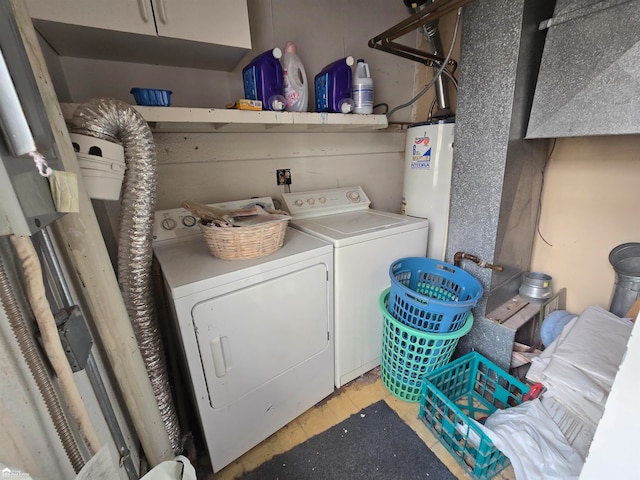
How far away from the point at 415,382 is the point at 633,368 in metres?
1.11

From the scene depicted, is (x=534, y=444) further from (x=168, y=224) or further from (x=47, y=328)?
(x=168, y=224)

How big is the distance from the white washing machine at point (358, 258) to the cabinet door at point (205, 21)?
2.80 ft

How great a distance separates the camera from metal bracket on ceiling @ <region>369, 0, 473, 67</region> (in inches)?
43.8

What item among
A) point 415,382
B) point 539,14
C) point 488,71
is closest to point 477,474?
point 415,382

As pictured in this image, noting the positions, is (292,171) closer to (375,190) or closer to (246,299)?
(375,190)

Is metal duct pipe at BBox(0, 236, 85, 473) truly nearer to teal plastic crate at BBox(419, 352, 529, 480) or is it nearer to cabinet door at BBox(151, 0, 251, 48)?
cabinet door at BBox(151, 0, 251, 48)

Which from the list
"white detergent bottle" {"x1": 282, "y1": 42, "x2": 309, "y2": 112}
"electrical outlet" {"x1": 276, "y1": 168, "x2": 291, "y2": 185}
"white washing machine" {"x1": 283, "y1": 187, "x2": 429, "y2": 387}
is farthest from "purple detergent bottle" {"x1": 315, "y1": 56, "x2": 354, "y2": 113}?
"white washing machine" {"x1": 283, "y1": 187, "x2": 429, "y2": 387}

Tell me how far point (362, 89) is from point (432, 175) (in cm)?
67

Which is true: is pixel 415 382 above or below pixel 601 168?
below

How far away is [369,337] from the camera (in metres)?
1.64

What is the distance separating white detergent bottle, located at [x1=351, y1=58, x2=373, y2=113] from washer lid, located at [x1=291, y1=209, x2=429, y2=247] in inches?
25.7

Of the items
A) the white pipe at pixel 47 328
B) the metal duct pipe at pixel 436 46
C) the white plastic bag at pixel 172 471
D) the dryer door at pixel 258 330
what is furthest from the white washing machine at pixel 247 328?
the metal duct pipe at pixel 436 46

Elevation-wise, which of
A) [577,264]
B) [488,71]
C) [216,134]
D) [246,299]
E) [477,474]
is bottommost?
[477,474]

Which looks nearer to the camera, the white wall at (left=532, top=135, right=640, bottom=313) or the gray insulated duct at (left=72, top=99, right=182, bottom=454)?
the gray insulated duct at (left=72, top=99, right=182, bottom=454)
